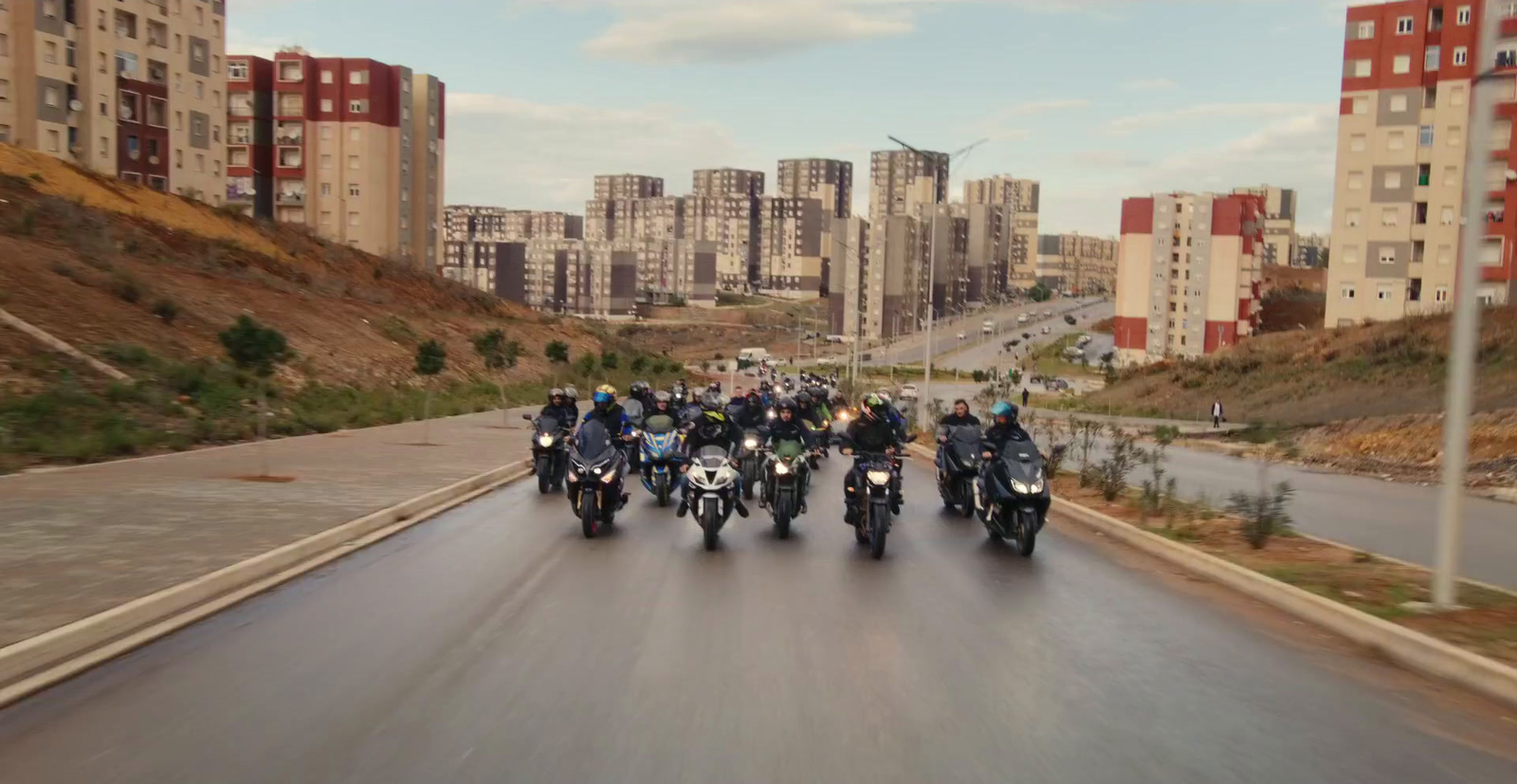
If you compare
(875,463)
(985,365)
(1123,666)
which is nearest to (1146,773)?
(1123,666)

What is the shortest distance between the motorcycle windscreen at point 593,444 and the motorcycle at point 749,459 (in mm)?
1773

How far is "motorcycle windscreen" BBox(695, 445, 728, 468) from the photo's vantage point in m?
13.1

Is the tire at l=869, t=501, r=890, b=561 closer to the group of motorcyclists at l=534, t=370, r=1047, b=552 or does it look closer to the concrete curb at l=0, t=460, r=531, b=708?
the group of motorcyclists at l=534, t=370, r=1047, b=552

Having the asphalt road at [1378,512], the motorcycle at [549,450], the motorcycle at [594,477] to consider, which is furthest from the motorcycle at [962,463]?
the motorcycle at [549,450]

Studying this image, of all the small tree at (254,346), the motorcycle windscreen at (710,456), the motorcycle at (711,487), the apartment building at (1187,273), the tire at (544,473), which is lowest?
the tire at (544,473)

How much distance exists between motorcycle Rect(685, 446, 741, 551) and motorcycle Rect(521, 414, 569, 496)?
5213 millimetres

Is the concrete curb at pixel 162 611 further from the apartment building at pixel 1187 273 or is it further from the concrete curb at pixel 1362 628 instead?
the apartment building at pixel 1187 273

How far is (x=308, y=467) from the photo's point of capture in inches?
739

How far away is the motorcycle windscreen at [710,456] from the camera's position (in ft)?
42.8

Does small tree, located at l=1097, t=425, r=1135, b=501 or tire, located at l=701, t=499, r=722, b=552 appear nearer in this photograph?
tire, located at l=701, t=499, r=722, b=552

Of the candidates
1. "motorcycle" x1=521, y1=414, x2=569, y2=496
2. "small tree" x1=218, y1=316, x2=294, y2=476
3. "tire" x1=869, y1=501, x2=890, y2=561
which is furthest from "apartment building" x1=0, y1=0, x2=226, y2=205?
"tire" x1=869, y1=501, x2=890, y2=561

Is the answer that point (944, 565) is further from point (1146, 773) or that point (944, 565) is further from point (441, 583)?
point (1146, 773)

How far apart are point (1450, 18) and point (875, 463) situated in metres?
77.6

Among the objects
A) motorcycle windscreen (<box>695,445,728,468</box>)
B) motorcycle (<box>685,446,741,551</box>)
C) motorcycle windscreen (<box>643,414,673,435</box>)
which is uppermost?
motorcycle windscreen (<box>643,414,673,435</box>)
